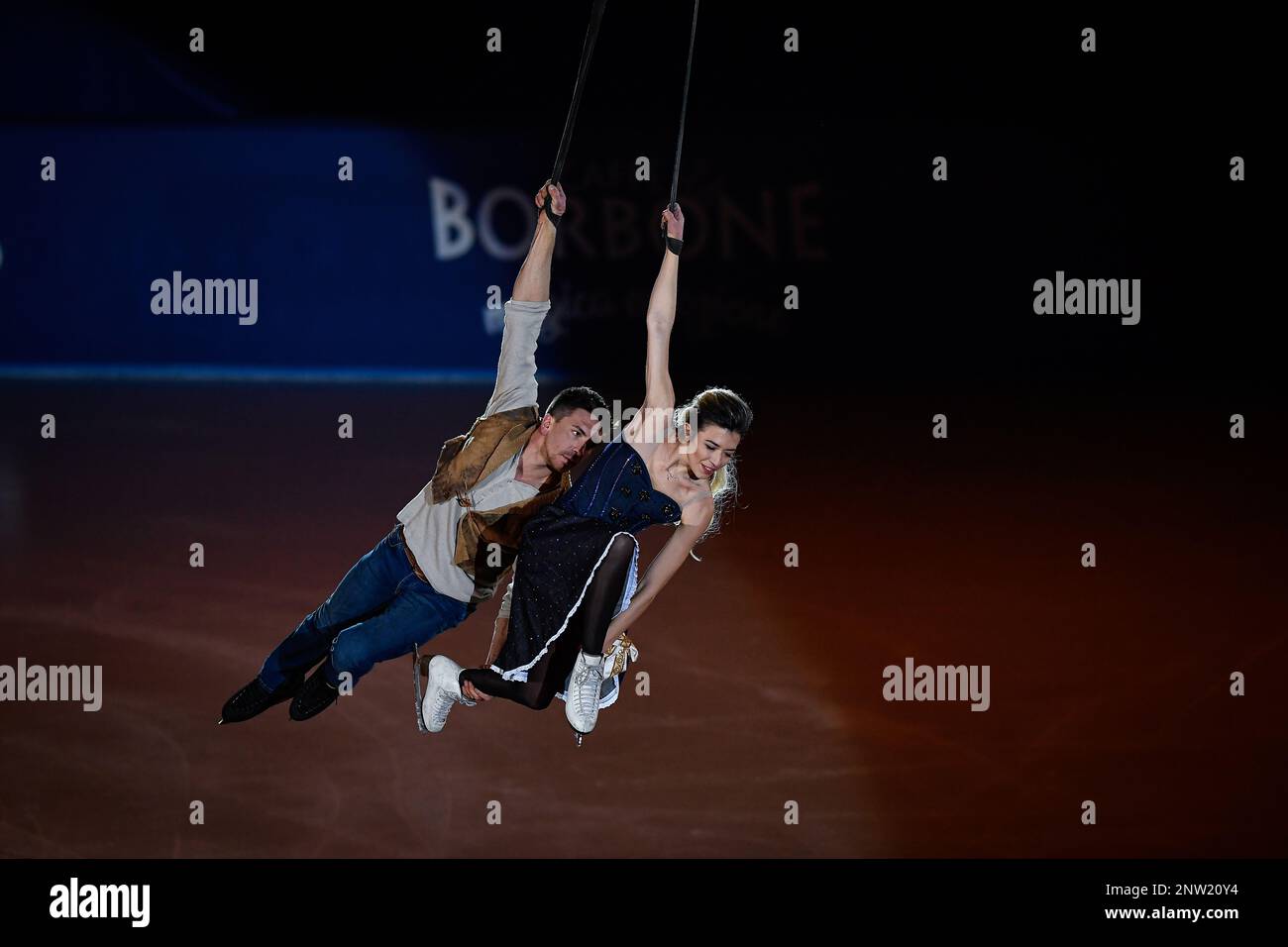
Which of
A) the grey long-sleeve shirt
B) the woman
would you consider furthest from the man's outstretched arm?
the woman

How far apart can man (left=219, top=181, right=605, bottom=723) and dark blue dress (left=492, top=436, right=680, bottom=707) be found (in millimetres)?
83

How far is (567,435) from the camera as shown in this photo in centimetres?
440

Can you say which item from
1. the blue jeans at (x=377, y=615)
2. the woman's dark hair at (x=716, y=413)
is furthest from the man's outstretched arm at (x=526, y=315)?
the blue jeans at (x=377, y=615)

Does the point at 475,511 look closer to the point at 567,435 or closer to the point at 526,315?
the point at 567,435

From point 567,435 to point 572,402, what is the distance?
0.34 ft

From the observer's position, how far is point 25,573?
5.41 metres

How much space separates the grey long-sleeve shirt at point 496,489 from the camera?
443 centimetres

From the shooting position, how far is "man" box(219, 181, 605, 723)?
14.5 ft

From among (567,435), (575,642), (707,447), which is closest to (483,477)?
(567,435)

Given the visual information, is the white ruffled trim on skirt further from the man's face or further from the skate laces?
the man's face

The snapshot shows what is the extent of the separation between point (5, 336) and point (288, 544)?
4.54ft

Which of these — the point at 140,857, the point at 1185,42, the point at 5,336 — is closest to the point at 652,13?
the point at 1185,42

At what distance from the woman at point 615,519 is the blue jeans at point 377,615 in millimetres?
264

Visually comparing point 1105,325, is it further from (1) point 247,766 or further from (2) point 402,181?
(1) point 247,766
